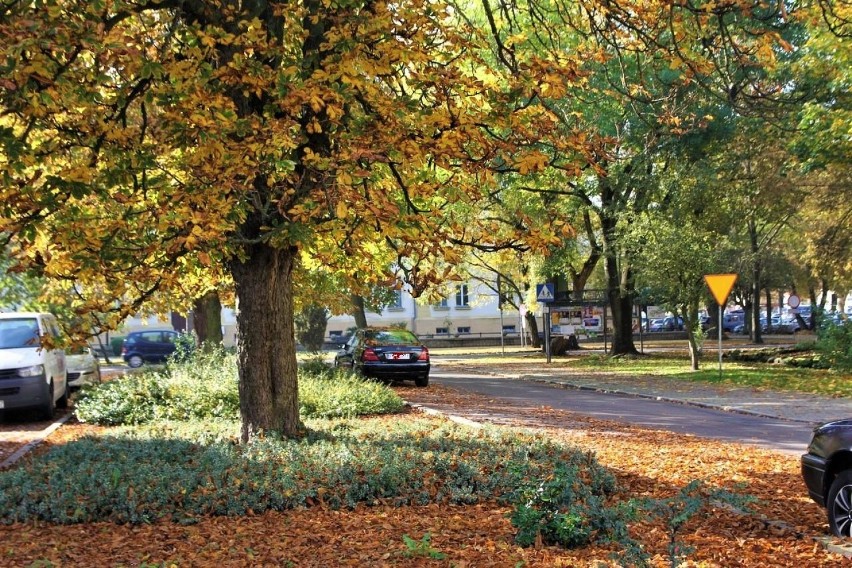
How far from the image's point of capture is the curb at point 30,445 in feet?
32.5

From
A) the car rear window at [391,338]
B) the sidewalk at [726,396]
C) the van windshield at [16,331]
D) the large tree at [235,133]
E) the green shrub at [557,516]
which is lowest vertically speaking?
the sidewalk at [726,396]

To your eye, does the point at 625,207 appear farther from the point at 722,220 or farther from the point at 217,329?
the point at 217,329

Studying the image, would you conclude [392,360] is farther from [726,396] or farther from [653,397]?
[726,396]

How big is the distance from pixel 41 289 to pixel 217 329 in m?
5.33

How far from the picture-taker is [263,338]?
925 centimetres

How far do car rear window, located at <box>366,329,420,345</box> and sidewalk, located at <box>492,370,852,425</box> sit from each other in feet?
15.1

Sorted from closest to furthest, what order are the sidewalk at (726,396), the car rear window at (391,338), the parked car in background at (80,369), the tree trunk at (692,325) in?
the sidewalk at (726,396) → the parked car in background at (80,369) → the car rear window at (391,338) → the tree trunk at (692,325)

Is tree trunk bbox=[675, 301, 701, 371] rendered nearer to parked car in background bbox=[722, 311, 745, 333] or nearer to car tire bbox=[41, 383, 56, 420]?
car tire bbox=[41, 383, 56, 420]

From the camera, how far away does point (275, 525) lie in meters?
6.38

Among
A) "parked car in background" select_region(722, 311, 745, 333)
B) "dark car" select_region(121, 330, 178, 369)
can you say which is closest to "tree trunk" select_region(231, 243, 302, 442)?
"dark car" select_region(121, 330, 178, 369)

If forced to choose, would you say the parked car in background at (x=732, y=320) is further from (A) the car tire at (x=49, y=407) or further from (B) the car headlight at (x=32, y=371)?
(B) the car headlight at (x=32, y=371)


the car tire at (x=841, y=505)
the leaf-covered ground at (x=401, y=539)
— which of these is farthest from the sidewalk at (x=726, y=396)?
the car tire at (x=841, y=505)

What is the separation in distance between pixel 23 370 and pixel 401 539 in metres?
11.0

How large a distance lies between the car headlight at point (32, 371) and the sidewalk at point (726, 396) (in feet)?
43.2
